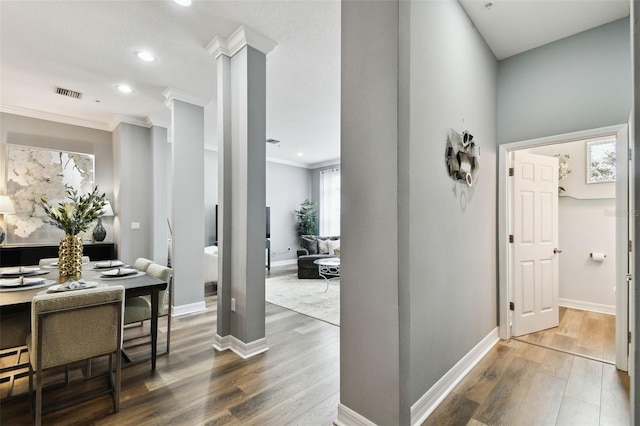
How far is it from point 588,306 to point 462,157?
134 inches

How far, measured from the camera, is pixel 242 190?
106 inches

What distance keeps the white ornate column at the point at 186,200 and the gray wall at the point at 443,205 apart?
313cm

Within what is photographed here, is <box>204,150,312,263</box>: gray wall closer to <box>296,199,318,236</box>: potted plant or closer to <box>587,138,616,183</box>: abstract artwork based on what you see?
<box>296,199,318,236</box>: potted plant

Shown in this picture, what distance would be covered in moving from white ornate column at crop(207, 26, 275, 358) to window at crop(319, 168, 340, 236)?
5506 mm

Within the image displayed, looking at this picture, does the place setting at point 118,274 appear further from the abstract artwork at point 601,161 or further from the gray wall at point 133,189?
the abstract artwork at point 601,161

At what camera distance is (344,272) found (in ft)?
5.69

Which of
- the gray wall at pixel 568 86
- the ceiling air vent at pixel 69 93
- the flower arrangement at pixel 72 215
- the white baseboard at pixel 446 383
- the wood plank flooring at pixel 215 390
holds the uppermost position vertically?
the ceiling air vent at pixel 69 93

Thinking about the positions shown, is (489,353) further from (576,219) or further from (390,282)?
(576,219)

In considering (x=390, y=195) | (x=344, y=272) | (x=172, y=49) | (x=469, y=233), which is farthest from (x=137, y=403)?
(x=172, y=49)

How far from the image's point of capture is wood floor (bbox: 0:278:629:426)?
1801 mm

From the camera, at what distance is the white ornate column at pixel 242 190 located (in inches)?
104

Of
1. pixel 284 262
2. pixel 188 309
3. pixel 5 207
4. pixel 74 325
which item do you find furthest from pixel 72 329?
pixel 284 262

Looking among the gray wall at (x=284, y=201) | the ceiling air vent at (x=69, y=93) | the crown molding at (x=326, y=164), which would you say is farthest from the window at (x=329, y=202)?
the ceiling air vent at (x=69, y=93)

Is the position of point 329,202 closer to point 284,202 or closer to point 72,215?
point 284,202
